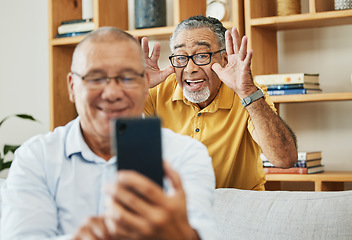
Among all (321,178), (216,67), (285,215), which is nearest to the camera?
(285,215)

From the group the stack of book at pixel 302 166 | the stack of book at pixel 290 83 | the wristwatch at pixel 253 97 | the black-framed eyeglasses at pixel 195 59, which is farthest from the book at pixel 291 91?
the wristwatch at pixel 253 97

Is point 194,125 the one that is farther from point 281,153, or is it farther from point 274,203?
point 274,203

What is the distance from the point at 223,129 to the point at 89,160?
1082 millimetres

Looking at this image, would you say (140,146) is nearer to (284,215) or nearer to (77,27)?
(284,215)

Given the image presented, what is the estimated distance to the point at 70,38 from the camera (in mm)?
3102

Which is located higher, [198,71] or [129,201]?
[198,71]

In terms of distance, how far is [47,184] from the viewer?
0.96m

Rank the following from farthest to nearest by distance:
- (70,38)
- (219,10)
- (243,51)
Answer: (70,38) < (219,10) < (243,51)

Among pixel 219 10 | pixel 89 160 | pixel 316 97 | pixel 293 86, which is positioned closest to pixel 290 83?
pixel 293 86

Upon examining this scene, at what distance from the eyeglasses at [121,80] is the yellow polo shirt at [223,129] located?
1040 millimetres

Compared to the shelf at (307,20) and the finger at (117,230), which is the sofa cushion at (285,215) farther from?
the shelf at (307,20)

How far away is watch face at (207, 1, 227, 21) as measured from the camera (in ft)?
9.19

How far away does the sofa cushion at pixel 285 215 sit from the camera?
1.38 m

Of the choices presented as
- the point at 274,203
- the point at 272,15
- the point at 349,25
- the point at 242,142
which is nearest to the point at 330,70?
the point at 349,25
